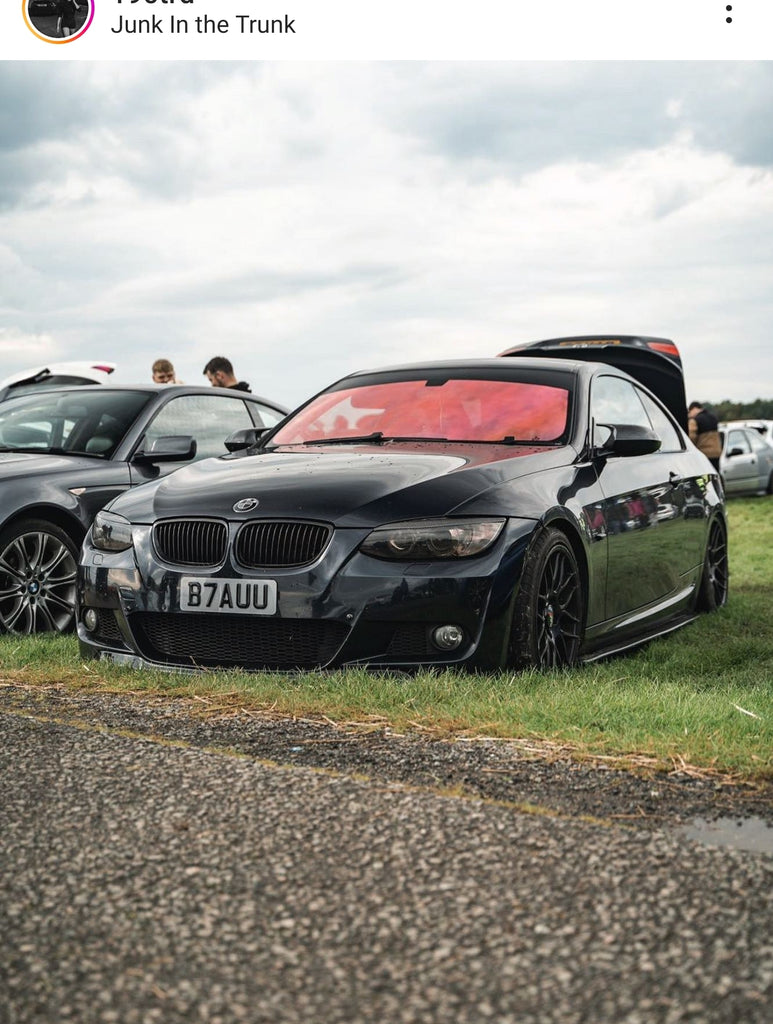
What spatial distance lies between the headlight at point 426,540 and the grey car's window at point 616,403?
1.65 meters

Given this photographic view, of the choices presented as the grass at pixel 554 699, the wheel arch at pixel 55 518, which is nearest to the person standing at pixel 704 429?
the grass at pixel 554 699

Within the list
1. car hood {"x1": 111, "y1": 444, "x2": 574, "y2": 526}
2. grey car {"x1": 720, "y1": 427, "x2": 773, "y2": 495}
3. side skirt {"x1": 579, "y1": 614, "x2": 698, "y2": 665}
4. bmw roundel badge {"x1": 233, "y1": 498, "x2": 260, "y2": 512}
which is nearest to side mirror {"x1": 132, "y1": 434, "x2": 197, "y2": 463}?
car hood {"x1": 111, "y1": 444, "x2": 574, "y2": 526}

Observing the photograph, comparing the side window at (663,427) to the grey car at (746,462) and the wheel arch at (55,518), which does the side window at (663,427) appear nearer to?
the wheel arch at (55,518)

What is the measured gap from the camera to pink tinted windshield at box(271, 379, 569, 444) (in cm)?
617

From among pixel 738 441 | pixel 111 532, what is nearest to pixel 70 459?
pixel 111 532

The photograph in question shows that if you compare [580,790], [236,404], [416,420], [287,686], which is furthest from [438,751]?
[236,404]

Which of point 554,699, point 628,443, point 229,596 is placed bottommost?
point 554,699

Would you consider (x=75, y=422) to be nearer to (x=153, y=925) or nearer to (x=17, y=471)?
(x=17, y=471)

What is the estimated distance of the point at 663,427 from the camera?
7703mm

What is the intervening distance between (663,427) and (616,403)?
0.88 meters

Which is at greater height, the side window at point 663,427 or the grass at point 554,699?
the side window at point 663,427

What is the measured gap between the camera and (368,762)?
12.7ft

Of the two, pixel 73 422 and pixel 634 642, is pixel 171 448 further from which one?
pixel 634 642

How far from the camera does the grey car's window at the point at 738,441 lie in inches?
930
